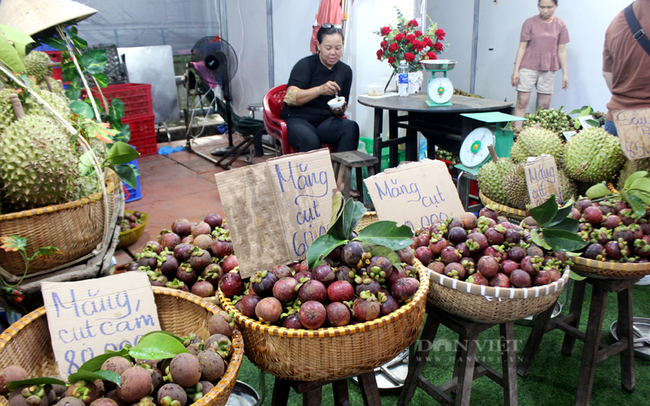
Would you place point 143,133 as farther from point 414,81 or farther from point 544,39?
point 544,39

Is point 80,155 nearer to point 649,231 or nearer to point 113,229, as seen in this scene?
point 113,229

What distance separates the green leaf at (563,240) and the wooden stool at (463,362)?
27 cm

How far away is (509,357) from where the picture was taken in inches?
53.1

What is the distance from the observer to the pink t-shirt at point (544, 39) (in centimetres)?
476

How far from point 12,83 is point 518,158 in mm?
2011

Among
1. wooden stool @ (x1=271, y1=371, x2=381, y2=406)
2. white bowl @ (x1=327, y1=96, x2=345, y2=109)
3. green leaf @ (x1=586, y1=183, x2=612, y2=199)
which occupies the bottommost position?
wooden stool @ (x1=271, y1=371, x2=381, y2=406)

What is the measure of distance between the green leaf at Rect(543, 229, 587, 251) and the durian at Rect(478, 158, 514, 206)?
2.19 feet

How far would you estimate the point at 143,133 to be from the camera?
190 inches

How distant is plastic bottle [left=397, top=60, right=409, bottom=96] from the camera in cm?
387

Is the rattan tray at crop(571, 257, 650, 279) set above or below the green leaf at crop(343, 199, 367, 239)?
below

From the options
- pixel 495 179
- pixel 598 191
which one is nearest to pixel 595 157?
pixel 598 191

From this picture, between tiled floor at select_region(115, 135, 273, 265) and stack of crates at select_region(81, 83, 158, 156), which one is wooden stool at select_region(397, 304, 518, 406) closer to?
tiled floor at select_region(115, 135, 273, 265)

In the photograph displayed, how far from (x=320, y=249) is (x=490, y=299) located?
1.53 ft

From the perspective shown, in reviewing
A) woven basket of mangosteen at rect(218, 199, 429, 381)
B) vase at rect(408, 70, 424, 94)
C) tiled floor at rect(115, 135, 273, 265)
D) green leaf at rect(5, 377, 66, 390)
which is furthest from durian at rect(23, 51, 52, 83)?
vase at rect(408, 70, 424, 94)
